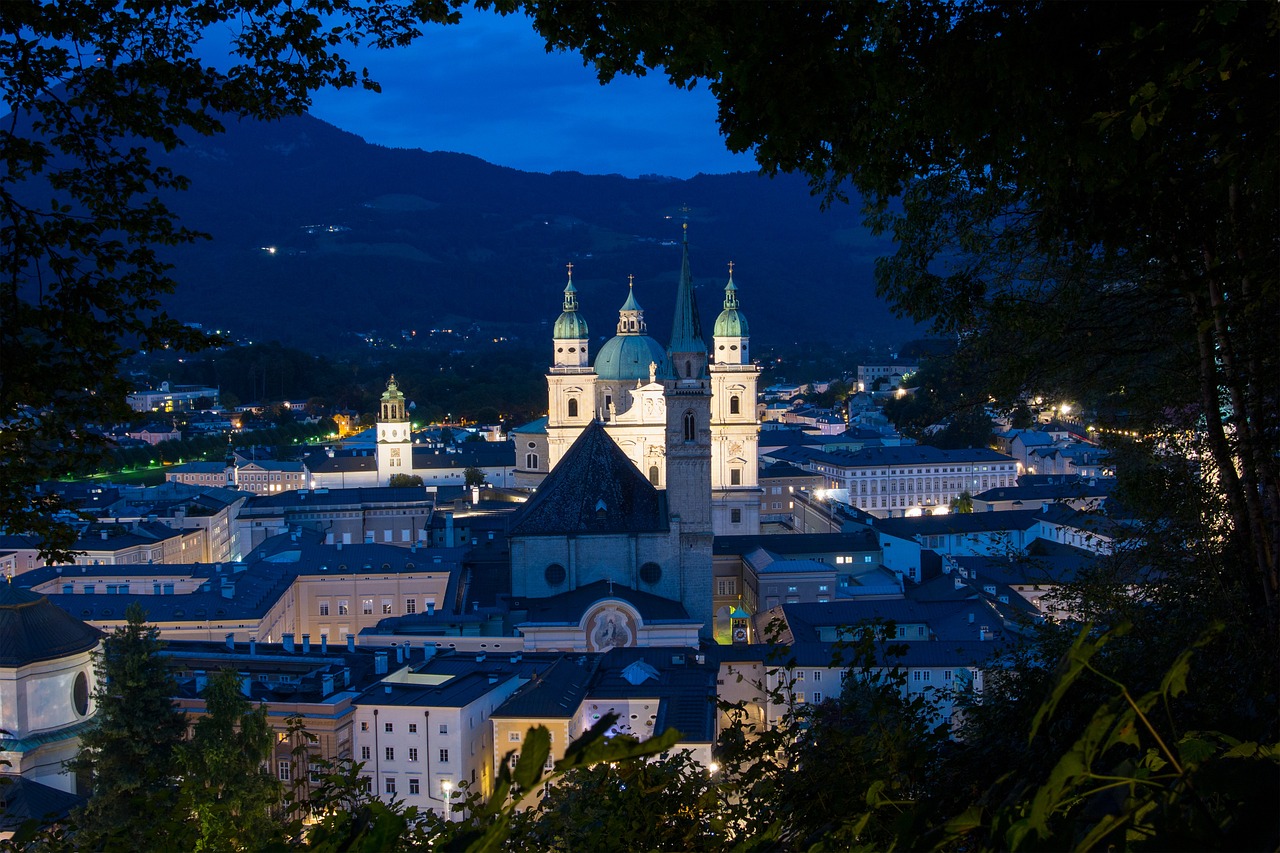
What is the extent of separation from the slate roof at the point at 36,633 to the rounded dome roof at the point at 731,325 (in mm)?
30136

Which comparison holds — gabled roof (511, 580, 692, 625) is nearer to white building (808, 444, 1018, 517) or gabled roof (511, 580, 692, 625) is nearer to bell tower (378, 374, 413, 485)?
white building (808, 444, 1018, 517)

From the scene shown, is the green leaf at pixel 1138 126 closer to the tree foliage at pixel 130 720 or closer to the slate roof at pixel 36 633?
the tree foliage at pixel 130 720

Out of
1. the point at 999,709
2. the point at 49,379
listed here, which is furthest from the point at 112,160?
the point at 999,709

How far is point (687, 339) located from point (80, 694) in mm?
26743

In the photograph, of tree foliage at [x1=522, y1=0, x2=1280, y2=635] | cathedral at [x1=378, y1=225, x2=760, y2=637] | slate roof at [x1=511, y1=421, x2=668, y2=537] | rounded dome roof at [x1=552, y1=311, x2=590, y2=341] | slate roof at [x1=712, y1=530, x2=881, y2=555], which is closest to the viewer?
tree foliage at [x1=522, y1=0, x2=1280, y2=635]

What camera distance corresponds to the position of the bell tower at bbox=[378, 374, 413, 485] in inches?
2500

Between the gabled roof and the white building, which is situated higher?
the white building

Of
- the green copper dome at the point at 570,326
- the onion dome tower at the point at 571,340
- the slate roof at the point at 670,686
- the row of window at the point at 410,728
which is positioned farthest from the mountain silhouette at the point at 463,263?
the row of window at the point at 410,728

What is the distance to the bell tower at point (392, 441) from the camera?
63.5 meters

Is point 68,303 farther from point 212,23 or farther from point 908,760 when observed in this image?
point 908,760

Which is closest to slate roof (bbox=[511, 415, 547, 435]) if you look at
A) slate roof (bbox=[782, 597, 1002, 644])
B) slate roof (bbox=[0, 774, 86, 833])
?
slate roof (bbox=[782, 597, 1002, 644])

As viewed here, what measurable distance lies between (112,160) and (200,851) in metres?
3.43

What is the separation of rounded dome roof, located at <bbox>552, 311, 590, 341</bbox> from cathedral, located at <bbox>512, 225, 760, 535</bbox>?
0.14ft

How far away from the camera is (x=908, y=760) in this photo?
3678 millimetres
